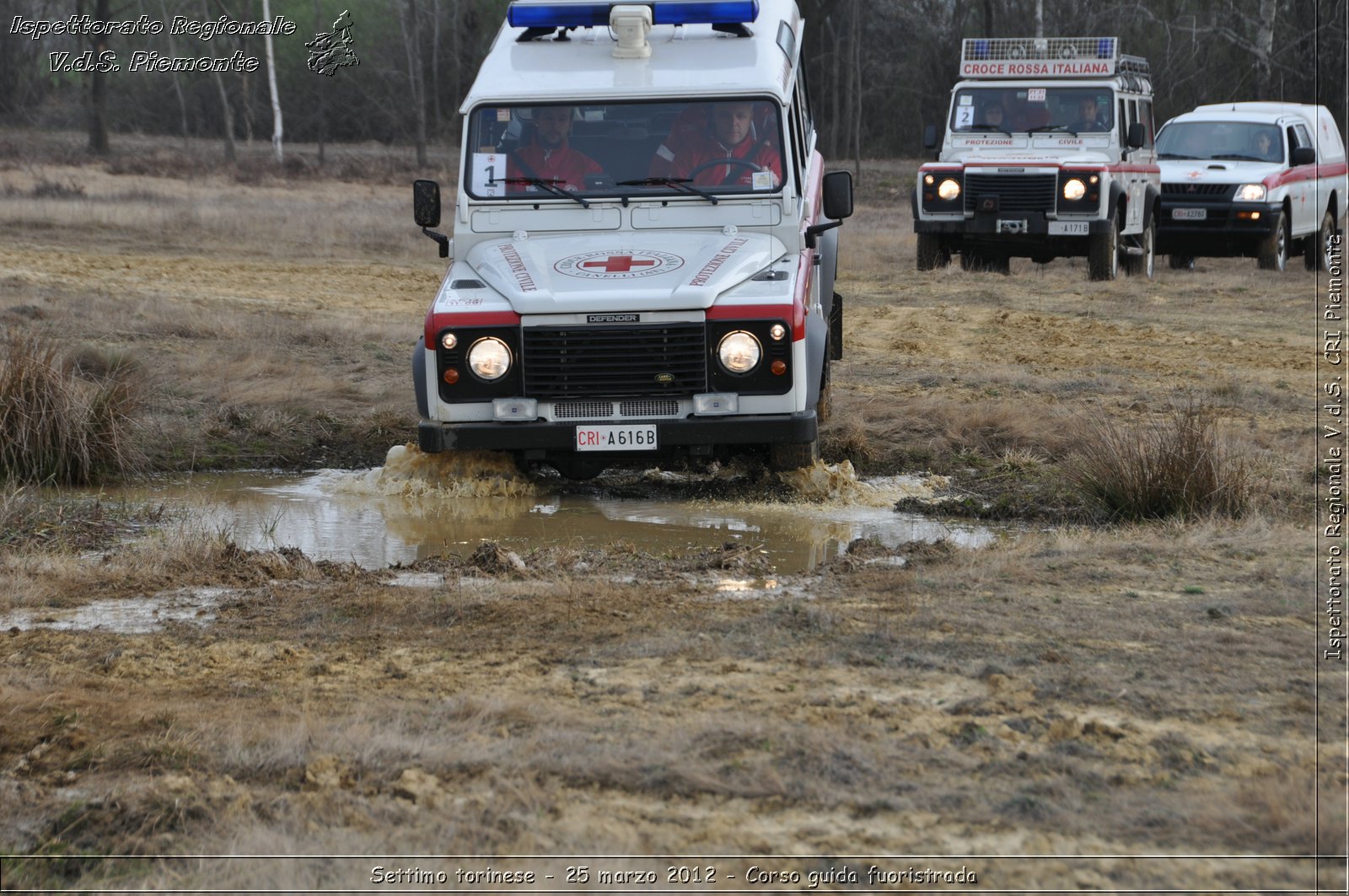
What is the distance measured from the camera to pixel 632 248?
802 centimetres

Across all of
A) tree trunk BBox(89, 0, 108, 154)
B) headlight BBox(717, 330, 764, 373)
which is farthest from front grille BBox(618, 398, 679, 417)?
tree trunk BBox(89, 0, 108, 154)

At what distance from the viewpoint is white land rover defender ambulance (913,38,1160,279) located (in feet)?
56.6

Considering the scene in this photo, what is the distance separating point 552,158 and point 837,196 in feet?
5.25

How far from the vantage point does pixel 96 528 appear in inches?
291

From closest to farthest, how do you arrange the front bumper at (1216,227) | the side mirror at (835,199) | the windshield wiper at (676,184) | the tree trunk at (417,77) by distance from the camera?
the windshield wiper at (676,184), the side mirror at (835,199), the front bumper at (1216,227), the tree trunk at (417,77)

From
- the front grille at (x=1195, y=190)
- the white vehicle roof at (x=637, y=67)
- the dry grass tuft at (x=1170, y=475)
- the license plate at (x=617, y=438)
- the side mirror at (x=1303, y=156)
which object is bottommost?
the dry grass tuft at (x=1170, y=475)

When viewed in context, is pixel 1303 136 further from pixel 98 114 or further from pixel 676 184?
pixel 98 114

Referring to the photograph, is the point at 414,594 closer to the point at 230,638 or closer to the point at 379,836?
the point at 230,638

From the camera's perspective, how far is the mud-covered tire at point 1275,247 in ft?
64.0

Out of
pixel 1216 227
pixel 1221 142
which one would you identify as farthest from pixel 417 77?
pixel 1216 227

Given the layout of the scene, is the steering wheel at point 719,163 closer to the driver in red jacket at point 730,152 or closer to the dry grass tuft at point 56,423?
the driver in red jacket at point 730,152

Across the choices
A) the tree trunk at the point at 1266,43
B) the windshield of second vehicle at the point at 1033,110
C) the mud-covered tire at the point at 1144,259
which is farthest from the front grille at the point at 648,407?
the tree trunk at the point at 1266,43

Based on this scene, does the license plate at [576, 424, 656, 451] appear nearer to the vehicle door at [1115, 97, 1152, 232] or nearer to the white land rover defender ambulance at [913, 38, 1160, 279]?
the white land rover defender ambulance at [913, 38, 1160, 279]

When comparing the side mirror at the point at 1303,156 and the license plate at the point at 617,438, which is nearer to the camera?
the license plate at the point at 617,438
